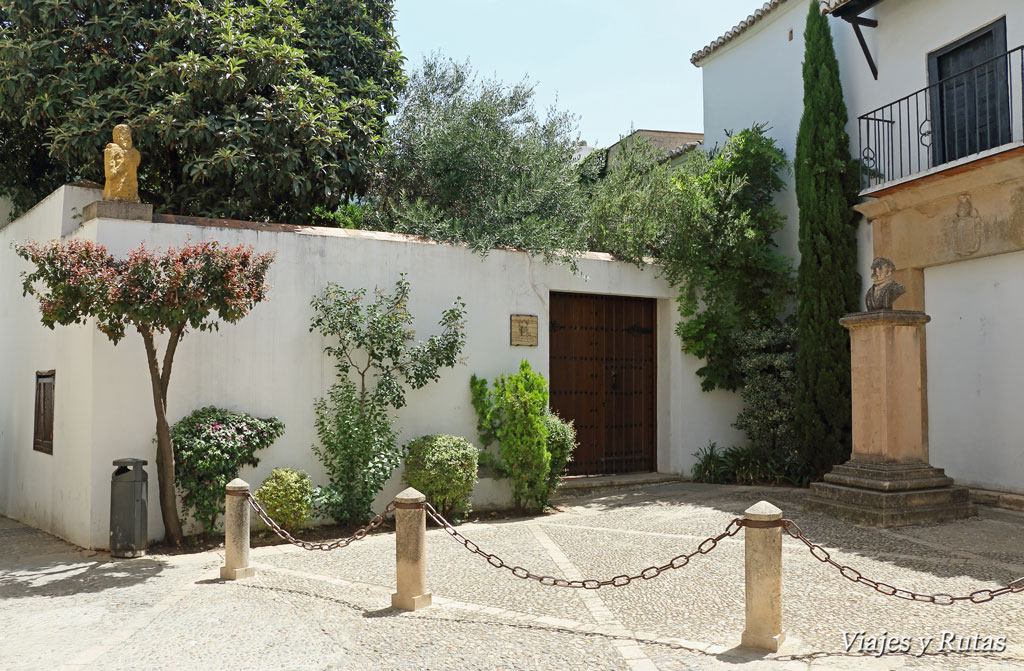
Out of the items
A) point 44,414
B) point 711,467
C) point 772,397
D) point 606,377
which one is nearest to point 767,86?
point 772,397

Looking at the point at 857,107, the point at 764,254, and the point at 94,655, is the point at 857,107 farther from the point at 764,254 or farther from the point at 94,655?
the point at 94,655

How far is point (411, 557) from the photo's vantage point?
534cm

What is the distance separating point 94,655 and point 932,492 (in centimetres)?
A: 733

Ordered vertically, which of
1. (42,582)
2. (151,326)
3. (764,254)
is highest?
(764,254)

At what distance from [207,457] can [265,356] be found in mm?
1266

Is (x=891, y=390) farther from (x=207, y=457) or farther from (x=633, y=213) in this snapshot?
(x=207, y=457)

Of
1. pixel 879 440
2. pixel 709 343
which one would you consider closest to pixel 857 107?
pixel 709 343

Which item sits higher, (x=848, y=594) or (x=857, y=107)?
(x=857, y=107)

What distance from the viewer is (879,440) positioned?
8.13 meters

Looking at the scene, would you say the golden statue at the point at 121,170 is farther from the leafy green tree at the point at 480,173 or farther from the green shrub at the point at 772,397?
the green shrub at the point at 772,397

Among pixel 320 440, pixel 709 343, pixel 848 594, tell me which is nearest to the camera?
pixel 848 594

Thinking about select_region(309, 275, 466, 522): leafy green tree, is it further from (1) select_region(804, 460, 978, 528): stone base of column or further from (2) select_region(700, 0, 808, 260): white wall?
(2) select_region(700, 0, 808, 260): white wall

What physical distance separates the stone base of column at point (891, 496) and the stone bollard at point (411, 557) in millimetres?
4655

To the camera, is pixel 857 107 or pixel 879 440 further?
pixel 857 107
